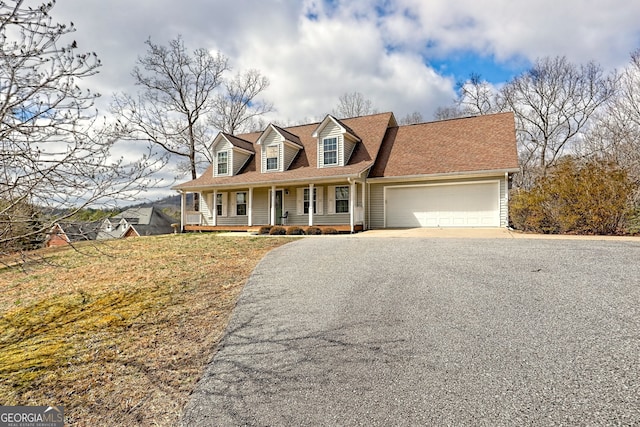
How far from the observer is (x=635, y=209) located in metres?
11.8

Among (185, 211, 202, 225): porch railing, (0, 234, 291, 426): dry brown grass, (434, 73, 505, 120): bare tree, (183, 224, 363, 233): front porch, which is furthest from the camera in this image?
(434, 73, 505, 120): bare tree

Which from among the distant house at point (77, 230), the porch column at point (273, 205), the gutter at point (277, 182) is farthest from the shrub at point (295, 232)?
the distant house at point (77, 230)

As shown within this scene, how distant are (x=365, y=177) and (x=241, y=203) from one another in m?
7.55

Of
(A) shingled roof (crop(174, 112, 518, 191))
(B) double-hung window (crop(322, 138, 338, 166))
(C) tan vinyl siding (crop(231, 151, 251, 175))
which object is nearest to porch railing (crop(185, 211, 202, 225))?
(A) shingled roof (crop(174, 112, 518, 191))

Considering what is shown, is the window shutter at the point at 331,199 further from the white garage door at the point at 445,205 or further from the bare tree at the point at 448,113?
the bare tree at the point at 448,113

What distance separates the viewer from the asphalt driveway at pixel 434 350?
303 centimetres

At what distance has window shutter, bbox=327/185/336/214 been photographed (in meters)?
17.9

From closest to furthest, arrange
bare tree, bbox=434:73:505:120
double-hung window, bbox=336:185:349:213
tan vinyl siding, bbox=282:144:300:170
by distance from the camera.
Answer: double-hung window, bbox=336:185:349:213, tan vinyl siding, bbox=282:144:300:170, bare tree, bbox=434:73:505:120

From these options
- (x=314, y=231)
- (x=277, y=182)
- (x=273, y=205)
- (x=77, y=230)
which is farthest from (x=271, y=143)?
(x=77, y=230)

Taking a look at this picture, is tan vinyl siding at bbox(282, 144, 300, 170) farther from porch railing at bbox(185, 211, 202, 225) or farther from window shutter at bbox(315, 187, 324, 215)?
porch railing at bbox(185, 211, 202, 225)

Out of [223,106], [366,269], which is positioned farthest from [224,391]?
[223,106]

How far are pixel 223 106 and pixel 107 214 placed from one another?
95.3 feet

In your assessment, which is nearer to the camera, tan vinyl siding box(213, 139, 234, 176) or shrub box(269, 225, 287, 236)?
shrub box(269, 225, 287, 236)

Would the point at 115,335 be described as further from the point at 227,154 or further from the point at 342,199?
the point at 227,154
